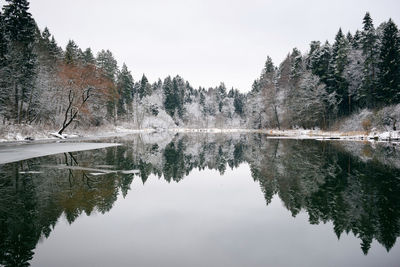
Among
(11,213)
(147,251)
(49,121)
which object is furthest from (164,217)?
(49,121)

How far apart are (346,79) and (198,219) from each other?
181ft

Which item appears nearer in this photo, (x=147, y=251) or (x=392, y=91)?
(x=147, y=251)

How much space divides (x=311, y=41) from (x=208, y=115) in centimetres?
8527

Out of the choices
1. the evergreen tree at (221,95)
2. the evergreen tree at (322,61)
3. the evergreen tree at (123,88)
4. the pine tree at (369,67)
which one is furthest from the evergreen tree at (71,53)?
the evergreen tree at (221,95)

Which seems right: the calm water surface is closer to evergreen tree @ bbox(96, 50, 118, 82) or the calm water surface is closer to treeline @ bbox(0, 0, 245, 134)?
treeline @ bbox(0, 0, 245, 134)

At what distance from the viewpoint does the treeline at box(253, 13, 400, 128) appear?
147ft

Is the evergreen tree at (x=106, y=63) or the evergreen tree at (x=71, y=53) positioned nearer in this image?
the evergreen tree at (x=71, y=53)

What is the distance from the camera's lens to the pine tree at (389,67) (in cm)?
4350

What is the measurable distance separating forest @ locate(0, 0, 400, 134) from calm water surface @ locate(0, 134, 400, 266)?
26.6 metres

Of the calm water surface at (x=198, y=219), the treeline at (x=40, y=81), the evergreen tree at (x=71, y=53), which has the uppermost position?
the evergreen tree at (x=71, y=53)

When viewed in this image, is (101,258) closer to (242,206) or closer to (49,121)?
(242,206)

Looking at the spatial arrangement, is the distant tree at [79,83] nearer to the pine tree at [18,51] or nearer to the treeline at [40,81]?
the treeline at [40,81]

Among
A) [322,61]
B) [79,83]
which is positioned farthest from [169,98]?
[79,83]

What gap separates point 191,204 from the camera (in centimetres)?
947
